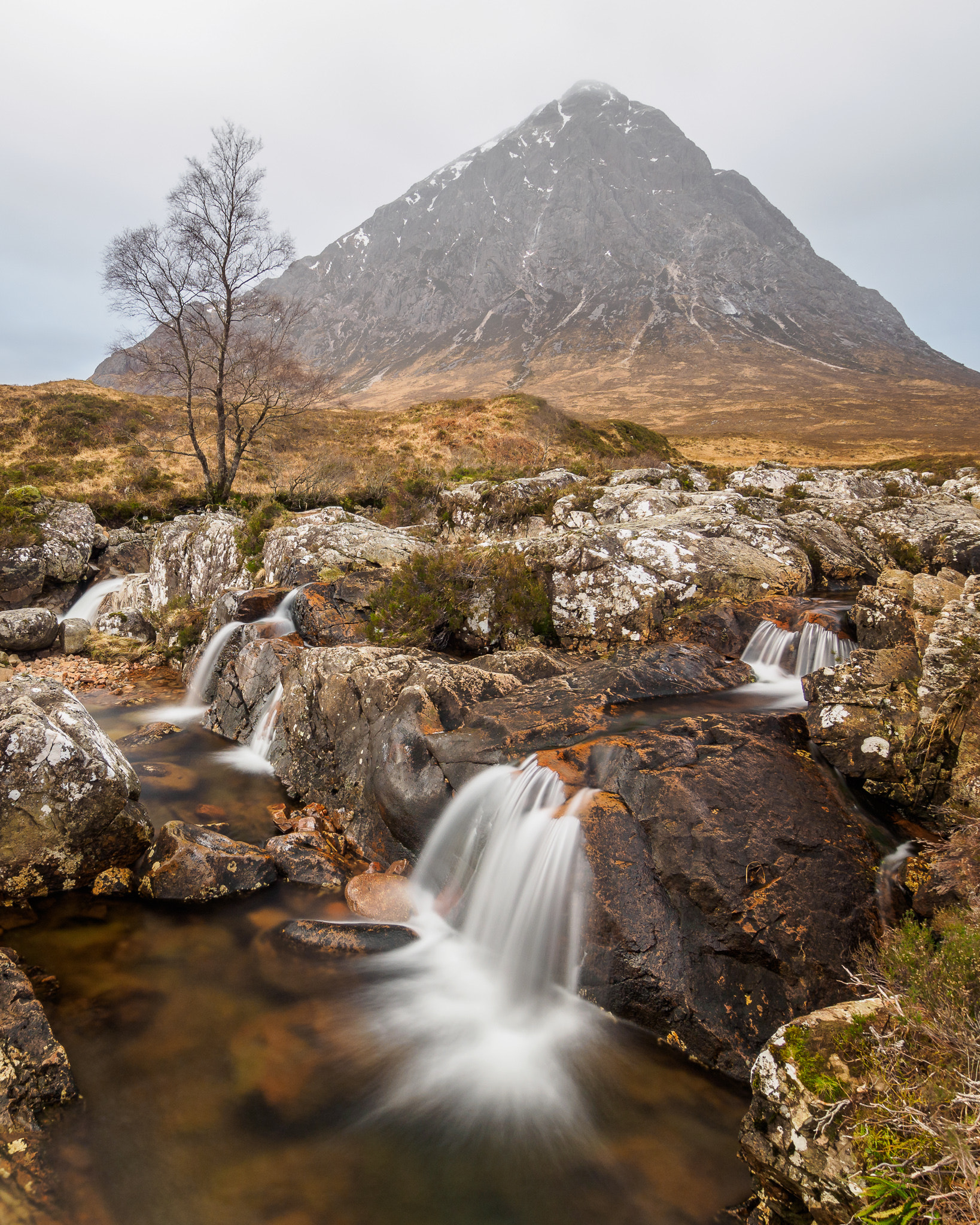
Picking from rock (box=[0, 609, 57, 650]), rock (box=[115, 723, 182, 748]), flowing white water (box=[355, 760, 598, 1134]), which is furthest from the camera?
rock (box=[0, 609, 57, 650])

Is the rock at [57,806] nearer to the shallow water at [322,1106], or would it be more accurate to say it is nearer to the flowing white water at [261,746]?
the shallow water at [322,1106]

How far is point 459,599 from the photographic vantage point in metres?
11.9

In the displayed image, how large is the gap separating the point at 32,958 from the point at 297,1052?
293 centimetres

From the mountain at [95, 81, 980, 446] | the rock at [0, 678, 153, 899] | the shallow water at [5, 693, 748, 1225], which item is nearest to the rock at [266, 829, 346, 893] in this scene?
the shallow water at [5, 693, 748, 1225]

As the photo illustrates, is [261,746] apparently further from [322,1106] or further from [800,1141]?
[800,1141]

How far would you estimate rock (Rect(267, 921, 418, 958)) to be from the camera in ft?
20.3

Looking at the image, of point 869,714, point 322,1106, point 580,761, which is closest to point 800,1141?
point 322,1106

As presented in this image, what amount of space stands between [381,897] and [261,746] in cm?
456

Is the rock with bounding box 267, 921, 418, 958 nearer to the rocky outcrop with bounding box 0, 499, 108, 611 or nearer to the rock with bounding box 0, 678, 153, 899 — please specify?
the rock with bounding box 0, 678, 153, 899

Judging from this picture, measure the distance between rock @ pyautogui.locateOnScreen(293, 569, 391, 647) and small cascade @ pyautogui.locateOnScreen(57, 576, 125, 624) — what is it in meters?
9.12

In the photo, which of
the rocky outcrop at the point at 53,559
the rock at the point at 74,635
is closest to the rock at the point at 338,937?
the rock at the point at 74,635

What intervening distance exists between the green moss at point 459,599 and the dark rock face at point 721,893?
18.8ft

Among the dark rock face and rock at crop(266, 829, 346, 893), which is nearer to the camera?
the dark rock face

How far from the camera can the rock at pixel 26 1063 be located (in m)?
4.08
